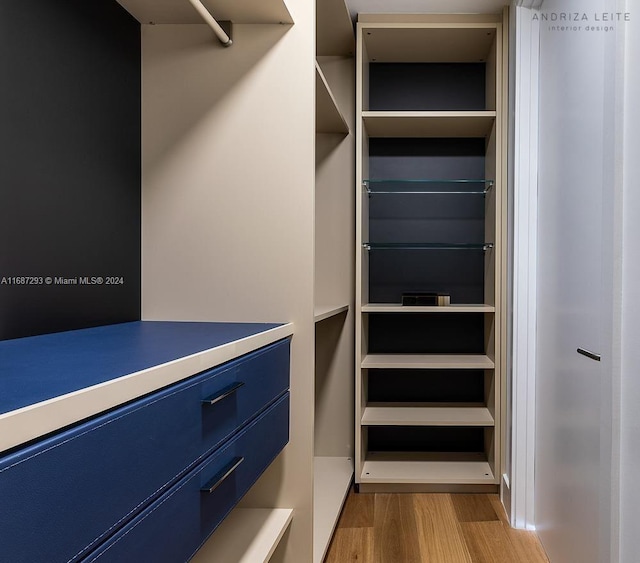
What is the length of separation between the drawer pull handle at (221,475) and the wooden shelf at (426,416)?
1463mm

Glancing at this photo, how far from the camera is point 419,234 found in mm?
3102

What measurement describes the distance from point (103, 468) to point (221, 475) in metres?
0.46

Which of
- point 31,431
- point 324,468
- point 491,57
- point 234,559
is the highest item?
point 491,57

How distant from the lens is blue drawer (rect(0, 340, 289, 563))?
0.61 metres

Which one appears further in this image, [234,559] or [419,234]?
[419,234]

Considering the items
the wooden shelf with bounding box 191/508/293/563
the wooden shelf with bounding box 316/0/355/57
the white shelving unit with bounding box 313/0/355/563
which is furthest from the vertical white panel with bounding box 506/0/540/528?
the wooden shelf with bounding box 191/508/293/563

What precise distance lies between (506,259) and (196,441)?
6.23 ft

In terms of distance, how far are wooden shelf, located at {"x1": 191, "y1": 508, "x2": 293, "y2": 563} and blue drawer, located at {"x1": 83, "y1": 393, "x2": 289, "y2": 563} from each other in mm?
216

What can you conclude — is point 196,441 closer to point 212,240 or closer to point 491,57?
point 212,240

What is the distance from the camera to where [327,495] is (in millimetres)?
2477

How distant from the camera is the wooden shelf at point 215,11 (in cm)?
164

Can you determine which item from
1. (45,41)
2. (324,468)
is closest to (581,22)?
(45,41)

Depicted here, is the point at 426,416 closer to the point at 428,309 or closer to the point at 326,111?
the point at 428,309

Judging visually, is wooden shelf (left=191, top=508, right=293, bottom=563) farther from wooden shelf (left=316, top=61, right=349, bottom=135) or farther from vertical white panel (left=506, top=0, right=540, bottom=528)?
wooden shelf (left=316, top=61, right=349, bottom=135)
